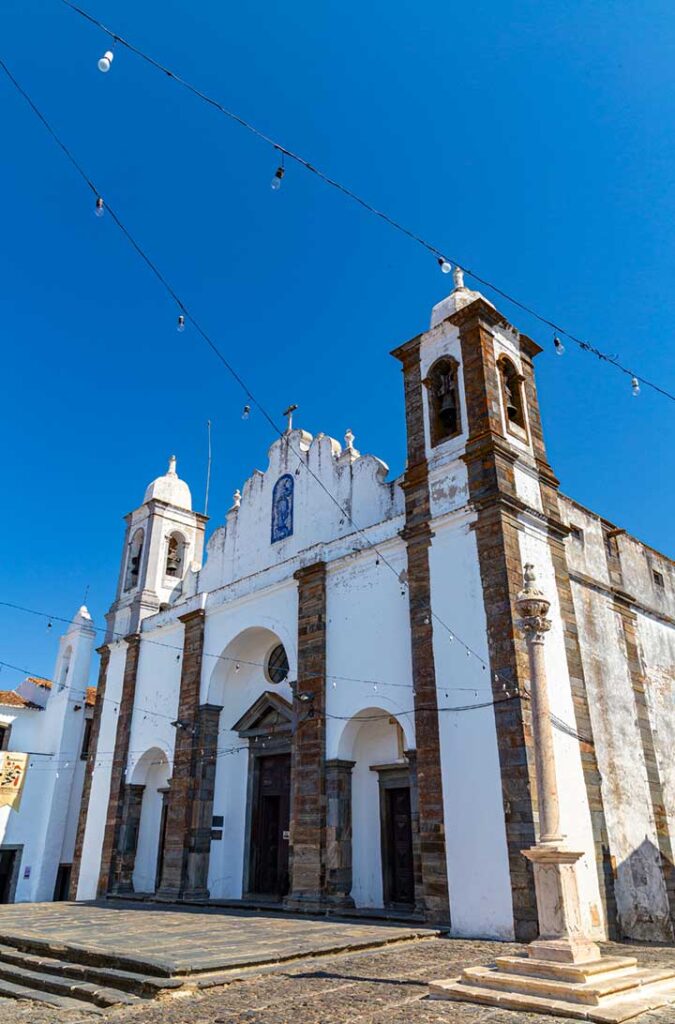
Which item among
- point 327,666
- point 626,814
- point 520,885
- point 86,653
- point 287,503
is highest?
point 287,503

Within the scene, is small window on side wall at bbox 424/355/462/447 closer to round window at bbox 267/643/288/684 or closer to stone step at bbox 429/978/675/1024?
round window at bbox 267/643/288/684

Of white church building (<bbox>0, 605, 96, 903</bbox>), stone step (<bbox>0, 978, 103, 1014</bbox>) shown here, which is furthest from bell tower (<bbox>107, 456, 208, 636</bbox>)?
stone step (<bbox>0, 978, 103, 1014</bbox>)

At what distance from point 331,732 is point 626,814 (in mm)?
5125

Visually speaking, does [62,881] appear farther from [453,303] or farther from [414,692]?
[453,303]

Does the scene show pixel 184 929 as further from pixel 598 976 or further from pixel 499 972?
pixel 598 976

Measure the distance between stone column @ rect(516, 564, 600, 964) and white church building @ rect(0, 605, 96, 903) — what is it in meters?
18.5

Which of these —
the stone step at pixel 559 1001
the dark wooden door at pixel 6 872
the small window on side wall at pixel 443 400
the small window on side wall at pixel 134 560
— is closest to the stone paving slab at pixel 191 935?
the stone step at pixel 559 1001

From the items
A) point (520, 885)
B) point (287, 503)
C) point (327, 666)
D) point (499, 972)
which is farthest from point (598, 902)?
point (287, 503)

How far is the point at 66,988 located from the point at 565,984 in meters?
4.56

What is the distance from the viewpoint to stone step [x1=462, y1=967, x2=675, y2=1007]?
18.9ft

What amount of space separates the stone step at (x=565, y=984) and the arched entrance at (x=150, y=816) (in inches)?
494

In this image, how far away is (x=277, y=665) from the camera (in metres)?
16.2

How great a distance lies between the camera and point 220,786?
629 inches

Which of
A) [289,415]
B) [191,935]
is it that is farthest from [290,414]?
[191,935]
